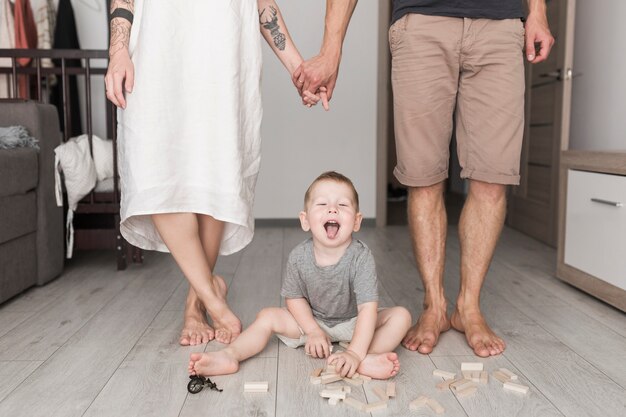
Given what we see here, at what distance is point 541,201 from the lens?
363 centimetres

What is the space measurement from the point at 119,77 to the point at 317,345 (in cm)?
85

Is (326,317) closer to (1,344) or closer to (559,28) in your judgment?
(1,344)

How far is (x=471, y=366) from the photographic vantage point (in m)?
1.50

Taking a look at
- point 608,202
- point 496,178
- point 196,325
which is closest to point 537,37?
point 496,178

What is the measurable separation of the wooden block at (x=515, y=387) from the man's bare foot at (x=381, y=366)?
0.24m

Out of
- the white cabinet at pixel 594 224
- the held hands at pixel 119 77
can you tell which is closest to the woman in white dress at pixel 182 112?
the held hands at pixel 119 77

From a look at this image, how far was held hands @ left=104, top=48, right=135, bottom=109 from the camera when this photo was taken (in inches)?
64.3

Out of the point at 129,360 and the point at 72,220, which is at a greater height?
the point at 72,220

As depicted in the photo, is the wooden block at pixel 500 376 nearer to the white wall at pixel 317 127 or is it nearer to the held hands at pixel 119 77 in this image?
the held hands at pixel 119 77

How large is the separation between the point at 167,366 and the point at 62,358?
0.94 ft

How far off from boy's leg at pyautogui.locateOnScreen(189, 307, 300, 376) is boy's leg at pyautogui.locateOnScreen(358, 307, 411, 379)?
0.21 m

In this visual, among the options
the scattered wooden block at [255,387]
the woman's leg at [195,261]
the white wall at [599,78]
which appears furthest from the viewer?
the white wall at [599,78]

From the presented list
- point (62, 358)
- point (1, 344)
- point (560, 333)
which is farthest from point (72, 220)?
point (560, 333)

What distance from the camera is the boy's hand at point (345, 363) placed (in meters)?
1.43
